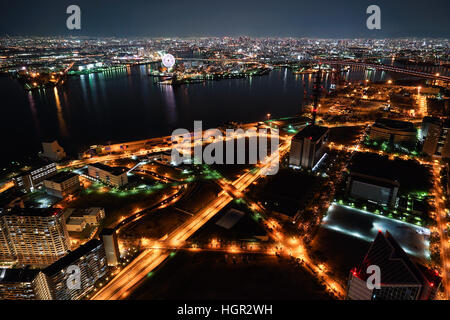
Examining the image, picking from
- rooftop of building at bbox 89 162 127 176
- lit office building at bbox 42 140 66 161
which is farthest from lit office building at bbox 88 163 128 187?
lit office building at bbox 42 140 66 161

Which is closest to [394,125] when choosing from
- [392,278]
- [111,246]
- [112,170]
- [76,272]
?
[392,278]

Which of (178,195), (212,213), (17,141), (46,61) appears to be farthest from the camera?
(46,61)

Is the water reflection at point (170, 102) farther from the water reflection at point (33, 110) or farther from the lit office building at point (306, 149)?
the lit office building at point (306, 149)

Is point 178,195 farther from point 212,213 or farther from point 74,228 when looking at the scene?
point 74,228

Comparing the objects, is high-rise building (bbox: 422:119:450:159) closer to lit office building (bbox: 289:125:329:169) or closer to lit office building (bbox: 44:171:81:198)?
lit office building (bbox: 289:125:329:169)

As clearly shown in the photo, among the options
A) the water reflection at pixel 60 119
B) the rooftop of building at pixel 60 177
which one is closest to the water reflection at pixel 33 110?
the water reflection at pixel 60 119
